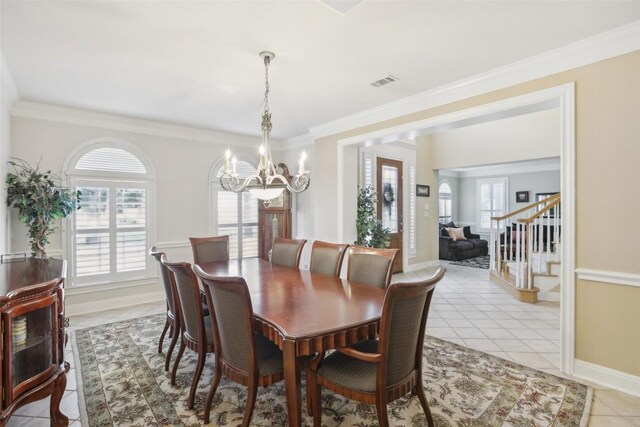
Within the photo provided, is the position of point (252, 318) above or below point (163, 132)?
below

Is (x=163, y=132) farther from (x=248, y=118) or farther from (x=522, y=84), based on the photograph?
(x=522, y=84)

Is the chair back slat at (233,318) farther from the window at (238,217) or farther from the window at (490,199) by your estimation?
the window at (490,199)

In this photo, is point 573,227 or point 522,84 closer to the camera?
point 573,227

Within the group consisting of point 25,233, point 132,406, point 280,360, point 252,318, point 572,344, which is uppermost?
point 25,233

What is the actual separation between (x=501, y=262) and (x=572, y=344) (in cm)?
369

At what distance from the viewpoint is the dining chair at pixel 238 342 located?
1.78 meters

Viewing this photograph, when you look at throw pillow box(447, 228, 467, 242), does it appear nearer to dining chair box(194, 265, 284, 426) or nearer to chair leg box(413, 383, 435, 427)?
chair leg box(413, 383, 435, 427)

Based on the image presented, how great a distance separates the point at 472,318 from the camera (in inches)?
159

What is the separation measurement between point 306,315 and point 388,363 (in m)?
0.52

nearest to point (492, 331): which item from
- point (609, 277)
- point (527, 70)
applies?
point (609, 277)

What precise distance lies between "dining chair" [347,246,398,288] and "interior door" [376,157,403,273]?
3.36 m

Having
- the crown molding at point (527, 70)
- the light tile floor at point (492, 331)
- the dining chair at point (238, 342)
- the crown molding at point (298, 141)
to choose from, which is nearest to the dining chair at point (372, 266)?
the dining chair at point (238, 342)

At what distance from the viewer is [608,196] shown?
247cm

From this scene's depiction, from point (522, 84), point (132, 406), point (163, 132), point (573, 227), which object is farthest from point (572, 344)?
point (163, 132)
